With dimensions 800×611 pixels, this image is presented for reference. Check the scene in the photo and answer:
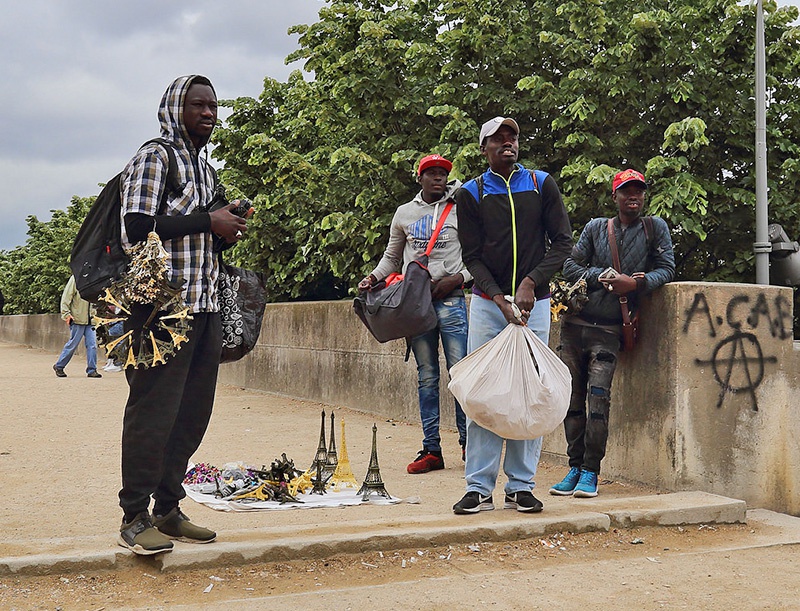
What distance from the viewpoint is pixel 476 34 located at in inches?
522

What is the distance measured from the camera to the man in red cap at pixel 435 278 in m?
6.99

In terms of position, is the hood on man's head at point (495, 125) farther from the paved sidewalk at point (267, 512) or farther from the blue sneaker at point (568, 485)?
the blue sneaker at point (568, 485)

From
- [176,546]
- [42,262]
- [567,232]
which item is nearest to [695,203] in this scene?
[567,232]

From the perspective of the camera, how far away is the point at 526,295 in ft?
17.5

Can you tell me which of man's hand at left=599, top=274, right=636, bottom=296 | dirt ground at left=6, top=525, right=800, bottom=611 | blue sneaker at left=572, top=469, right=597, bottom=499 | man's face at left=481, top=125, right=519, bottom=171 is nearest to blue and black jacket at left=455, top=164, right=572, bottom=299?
man's face at left=481, top=125, right=519, bottom=171

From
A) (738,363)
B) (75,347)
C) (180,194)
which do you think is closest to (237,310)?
(180,194)

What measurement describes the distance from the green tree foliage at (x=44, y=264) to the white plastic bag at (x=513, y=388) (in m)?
29.0

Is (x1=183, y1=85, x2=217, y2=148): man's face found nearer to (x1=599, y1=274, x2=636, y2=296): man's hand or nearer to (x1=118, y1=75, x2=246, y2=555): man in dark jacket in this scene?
(x1=118, y1=75, x2=246, y2=555): man in dark jacket

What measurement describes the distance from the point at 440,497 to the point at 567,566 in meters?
1.54

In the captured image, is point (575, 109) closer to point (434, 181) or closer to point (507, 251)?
point (434, 181)

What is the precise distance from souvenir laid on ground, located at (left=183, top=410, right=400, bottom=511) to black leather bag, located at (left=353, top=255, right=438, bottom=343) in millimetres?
972

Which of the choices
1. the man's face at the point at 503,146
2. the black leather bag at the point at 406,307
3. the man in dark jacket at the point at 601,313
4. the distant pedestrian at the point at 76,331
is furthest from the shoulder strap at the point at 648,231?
the distant pedestrian at the point at 76,331

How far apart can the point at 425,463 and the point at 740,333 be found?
2.39 meters

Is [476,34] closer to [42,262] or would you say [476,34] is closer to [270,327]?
[270,327]
